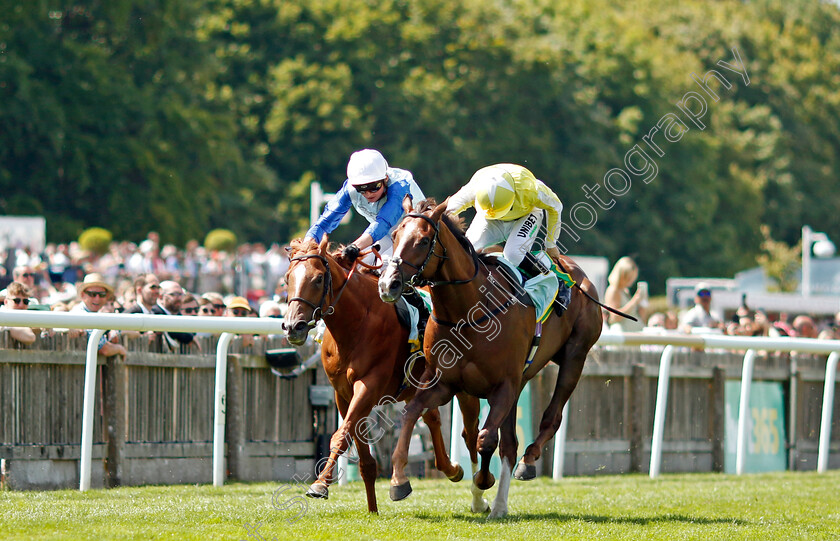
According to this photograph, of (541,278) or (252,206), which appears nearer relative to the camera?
(541,278)

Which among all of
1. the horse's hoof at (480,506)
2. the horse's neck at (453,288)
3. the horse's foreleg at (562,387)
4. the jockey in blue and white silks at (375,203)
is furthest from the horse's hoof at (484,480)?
the horse's neck at (453,288)

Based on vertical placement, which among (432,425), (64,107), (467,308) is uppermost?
(64,107)

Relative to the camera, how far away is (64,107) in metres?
28.8

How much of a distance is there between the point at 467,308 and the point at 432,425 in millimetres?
1260

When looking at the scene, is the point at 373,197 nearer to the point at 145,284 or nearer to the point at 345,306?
the point at 345,306

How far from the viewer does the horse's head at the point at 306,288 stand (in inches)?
263

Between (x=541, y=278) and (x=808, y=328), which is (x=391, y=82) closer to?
(x=808, y=328)

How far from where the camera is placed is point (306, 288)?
684 centimetres

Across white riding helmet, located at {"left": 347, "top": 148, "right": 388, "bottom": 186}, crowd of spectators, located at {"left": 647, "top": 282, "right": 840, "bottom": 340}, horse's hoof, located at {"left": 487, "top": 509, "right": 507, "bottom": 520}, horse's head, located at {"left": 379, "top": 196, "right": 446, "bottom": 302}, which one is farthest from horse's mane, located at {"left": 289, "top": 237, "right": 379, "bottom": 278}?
crowd of spectators, located at {"left": 647, "top": 282, "right": 840, "bottom": 340}

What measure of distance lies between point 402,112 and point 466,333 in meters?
31.1

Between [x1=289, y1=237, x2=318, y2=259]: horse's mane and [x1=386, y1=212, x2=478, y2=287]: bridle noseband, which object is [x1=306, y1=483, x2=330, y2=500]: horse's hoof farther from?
[x1=289, y1=237, x2=318, y2=259]: horse's mane

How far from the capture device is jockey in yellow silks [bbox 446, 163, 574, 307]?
7.51 meters

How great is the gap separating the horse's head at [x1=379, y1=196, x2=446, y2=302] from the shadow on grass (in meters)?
1.43

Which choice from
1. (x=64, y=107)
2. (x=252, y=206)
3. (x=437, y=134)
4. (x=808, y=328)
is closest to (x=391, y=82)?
(x=437, y=134)
